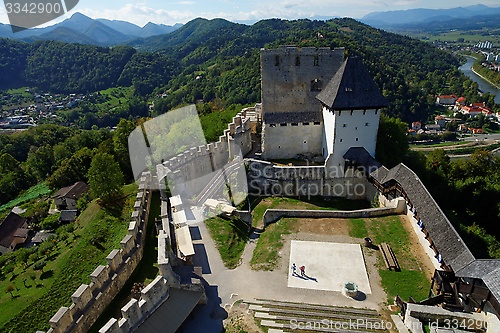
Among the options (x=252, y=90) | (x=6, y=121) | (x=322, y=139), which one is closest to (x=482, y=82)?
(x=252, y=90)

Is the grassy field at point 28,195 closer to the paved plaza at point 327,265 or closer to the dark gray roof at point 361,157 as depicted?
the dark gray roof at point 361,157

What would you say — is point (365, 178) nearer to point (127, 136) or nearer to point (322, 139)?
point (322, 139)

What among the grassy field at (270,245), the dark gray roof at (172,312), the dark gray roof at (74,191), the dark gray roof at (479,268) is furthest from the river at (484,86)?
the dark gray roof at (172,312)

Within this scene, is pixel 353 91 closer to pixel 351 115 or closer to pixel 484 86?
pixel 351 115

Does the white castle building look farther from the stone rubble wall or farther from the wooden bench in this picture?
the wooden bench

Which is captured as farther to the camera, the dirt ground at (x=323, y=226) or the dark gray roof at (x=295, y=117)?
the dark gray roof at (x=295, y=117)

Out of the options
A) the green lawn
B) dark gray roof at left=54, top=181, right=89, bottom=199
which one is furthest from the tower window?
the green lawn
